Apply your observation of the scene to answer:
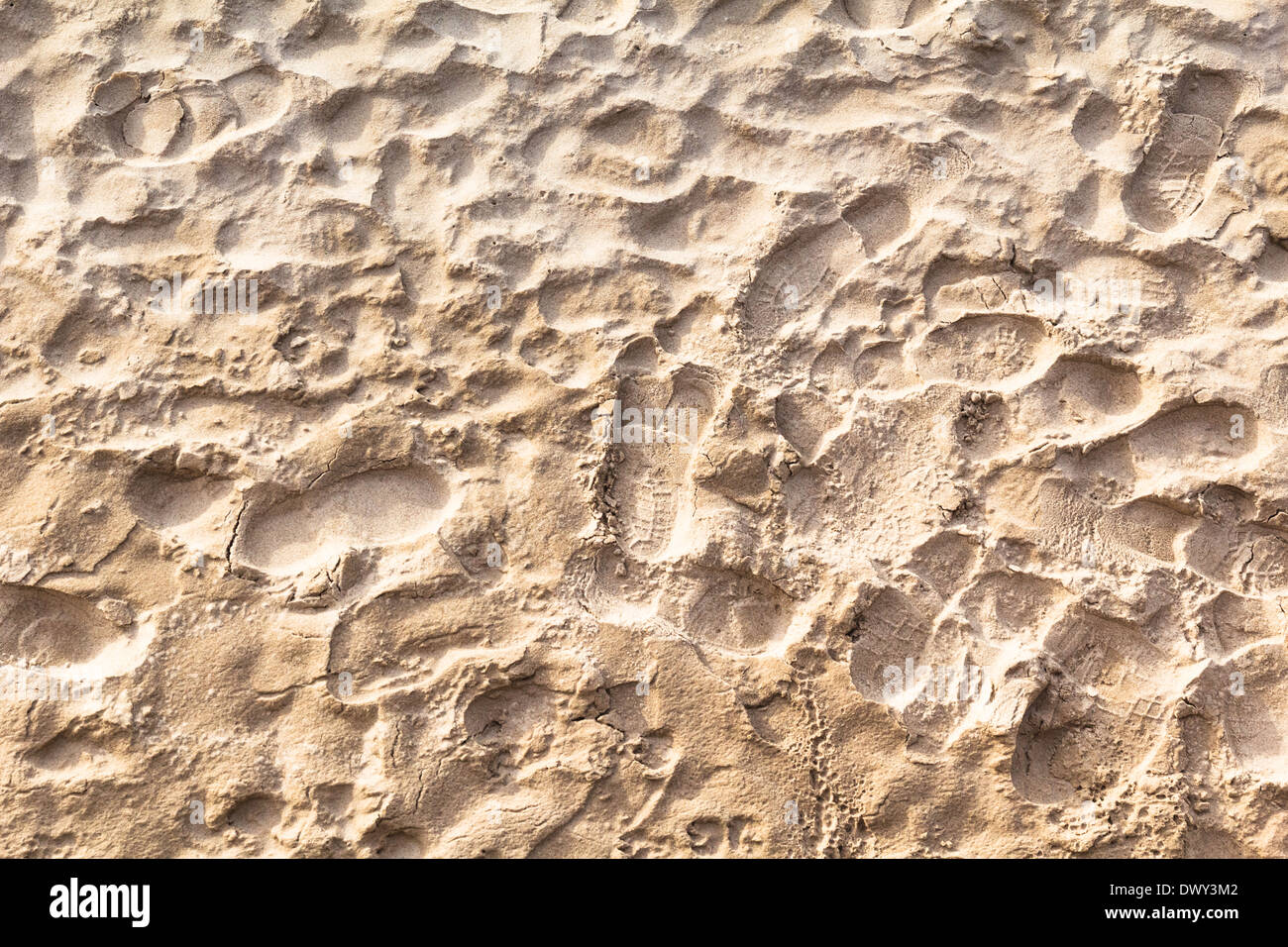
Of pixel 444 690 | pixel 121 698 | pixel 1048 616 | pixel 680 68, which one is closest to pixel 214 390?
pixel 121 698

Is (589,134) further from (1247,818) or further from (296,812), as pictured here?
(1247,818)

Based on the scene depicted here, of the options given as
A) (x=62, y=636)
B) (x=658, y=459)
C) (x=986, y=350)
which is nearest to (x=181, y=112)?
(x=62, y=636)

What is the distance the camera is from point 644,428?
95.8 inches

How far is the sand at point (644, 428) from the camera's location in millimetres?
2260

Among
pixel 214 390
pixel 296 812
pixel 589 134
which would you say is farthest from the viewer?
pixel 589 134

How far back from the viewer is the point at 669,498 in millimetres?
2406

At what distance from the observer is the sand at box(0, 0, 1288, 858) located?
2.26 m

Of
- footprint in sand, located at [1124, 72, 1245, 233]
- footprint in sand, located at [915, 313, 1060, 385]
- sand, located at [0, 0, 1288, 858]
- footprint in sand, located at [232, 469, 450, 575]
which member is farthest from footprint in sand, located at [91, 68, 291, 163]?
footprint in sand, located at [1124, 72, 1245, 233]

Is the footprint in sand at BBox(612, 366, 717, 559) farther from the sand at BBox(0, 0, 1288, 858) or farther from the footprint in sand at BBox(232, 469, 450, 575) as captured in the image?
the footprint in sand at BBox(232, 469, 450, 575)

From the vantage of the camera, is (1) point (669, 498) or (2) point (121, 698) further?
(1) point (669, 498)

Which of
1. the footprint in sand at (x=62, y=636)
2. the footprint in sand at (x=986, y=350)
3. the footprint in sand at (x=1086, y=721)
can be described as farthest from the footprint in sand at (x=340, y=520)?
the footprint in sand at (x=1086, y=721)

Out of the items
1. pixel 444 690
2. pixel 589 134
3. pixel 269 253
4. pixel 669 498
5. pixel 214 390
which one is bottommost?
pixel 444 690

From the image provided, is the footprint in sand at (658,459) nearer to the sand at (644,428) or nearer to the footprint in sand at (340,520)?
the sand at (644,428)

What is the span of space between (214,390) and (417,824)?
37.4 inches
